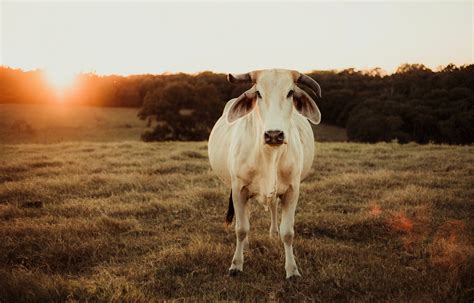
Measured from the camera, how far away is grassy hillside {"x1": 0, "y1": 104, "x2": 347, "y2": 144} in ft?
66.3

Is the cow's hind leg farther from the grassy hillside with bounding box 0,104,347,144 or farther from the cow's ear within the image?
the grassy hillside with bounding box 0,104,347,144

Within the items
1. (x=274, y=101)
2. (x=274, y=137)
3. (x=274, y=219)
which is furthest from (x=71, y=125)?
(x=274, y=137)

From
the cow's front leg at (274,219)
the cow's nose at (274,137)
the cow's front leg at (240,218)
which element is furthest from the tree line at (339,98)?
the cow's nose at (274,137)

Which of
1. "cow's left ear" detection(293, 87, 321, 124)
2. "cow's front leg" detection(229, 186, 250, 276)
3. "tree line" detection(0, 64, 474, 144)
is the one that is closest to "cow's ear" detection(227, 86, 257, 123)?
"cow's left ear" detection(293, 87, 321, 124)

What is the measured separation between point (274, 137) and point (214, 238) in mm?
2758

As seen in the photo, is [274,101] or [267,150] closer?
[274,101]

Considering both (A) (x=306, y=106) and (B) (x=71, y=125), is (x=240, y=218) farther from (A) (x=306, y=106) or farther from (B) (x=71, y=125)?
(B) (x=71, y=125)

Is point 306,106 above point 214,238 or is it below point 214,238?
above

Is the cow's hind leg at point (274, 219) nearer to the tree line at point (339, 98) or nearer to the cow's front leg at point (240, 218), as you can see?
the cow's front leg at point (240, 218)

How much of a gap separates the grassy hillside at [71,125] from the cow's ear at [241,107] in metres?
13.4

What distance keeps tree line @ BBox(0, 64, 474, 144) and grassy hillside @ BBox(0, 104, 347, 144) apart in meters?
0.71

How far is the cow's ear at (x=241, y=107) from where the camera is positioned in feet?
15.7

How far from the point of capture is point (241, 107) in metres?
4.86

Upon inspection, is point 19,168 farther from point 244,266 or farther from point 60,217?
point 244,266
